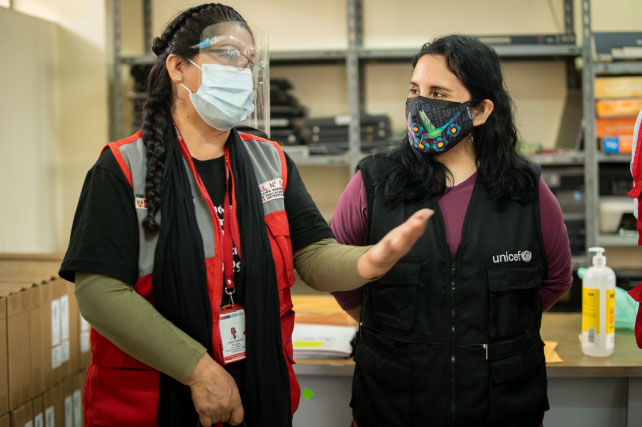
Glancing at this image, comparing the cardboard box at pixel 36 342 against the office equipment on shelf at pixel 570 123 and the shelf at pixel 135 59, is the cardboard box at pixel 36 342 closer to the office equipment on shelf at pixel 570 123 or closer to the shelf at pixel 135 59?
the shelf at pixel 135 59

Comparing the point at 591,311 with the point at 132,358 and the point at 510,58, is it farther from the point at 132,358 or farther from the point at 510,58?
the point at 510,58

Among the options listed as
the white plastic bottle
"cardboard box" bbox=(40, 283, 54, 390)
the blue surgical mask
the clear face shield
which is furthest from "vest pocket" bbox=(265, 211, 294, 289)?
"cardboard box" bbox=(40, 283, 54, 390)

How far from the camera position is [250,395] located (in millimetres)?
1079

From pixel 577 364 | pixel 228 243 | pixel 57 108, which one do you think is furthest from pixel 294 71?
pixel 228 243

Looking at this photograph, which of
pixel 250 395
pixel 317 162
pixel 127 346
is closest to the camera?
pixel 127 346

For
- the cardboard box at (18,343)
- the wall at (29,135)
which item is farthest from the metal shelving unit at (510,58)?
the cardboard box at (18,343)

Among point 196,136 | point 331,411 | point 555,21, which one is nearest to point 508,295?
point 331,411

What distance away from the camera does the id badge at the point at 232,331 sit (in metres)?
1.07

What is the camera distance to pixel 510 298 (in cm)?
128

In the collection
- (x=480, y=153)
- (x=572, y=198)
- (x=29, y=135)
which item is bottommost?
(x=572, y=198)

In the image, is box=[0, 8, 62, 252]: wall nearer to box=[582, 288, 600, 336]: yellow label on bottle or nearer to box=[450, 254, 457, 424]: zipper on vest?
box=[450, 254, 457, 424]: zipper on vest

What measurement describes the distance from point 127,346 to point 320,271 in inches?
15.5

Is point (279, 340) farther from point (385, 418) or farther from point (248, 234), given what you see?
point (385, 418)

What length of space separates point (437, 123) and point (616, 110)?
212 cm
